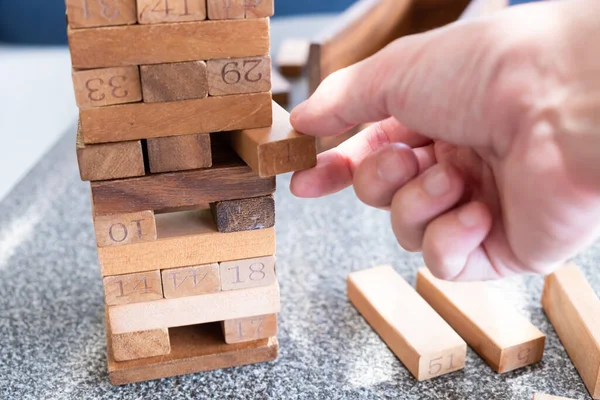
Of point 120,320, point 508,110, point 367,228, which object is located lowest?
point 367,228

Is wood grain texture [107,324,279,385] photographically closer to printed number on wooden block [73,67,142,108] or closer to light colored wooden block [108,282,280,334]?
light colored wooden block [108,282,280,334]

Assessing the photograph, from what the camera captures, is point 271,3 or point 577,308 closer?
point 271,3

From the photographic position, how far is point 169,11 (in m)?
0.76

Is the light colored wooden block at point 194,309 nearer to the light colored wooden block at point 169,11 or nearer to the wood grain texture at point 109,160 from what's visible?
the wood grain texture at point 109,160

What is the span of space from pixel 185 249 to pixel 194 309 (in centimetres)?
9

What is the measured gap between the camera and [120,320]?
0.92 m

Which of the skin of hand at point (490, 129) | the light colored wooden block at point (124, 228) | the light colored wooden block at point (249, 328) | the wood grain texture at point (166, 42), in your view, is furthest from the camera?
the light colored wooden block at point (249, 328)

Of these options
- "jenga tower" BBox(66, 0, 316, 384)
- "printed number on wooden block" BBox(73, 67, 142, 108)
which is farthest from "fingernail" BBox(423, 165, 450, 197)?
"printed number on wooden block" BBox(73, 67, 142, 108)

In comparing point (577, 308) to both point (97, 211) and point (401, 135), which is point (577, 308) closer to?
point (401, 135)

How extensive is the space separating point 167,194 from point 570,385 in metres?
0.61

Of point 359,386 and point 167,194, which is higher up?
point 167,194

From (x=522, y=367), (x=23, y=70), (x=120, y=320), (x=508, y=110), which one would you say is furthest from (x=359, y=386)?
(x=23, y=70)

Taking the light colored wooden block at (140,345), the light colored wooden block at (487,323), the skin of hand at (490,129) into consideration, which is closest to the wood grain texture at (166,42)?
the skin of hand at (490,129)

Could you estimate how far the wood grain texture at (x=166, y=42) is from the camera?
0.76 metres
